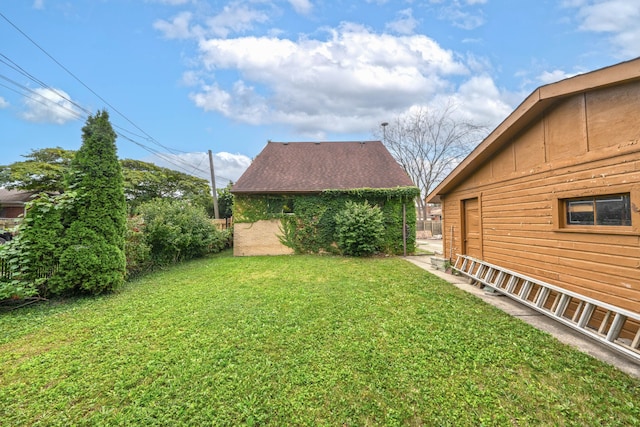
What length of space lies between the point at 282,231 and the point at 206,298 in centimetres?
615

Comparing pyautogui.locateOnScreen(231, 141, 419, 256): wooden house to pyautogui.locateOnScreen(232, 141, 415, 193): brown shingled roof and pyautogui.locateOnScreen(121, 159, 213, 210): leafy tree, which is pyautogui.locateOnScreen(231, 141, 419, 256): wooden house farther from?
pyautogui.locateOnScreen(121, 159, 213, 210): leafy tree

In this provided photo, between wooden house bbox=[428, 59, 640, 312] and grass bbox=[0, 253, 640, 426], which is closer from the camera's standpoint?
grass bbox=[0, 253, 640, 426]

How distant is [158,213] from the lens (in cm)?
816

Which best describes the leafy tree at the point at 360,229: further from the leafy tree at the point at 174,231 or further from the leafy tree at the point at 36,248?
the leafy tree at the point at 36,248

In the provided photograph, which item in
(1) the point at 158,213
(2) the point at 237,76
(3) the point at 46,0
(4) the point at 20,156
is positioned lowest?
(1) the point at 158,213

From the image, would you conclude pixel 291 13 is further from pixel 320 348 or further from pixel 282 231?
pixel 320 348

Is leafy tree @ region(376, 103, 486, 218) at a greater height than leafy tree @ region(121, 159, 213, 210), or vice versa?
leafy tree @ region(376, 103, 486, 218)

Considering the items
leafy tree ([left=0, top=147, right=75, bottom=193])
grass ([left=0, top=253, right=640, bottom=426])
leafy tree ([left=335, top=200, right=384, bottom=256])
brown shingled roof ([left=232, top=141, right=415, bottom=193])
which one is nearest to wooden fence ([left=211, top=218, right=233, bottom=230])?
brown shingled roof ([left=232, top=141, right=415, bottom=193])

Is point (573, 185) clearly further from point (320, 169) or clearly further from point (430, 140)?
point (430, 140)

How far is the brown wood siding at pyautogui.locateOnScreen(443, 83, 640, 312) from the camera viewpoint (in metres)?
2.90

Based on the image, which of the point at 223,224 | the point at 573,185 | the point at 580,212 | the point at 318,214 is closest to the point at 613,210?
the point at 580,212

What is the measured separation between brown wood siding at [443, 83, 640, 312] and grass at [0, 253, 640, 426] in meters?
1.15

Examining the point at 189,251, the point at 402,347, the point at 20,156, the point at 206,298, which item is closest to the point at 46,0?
the point at 189,251

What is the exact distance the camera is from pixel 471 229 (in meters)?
6.48
